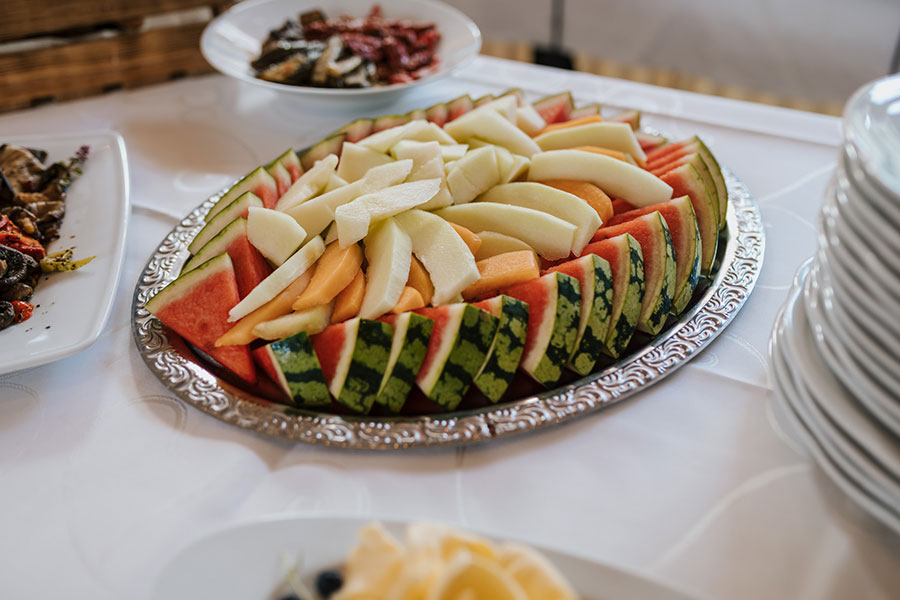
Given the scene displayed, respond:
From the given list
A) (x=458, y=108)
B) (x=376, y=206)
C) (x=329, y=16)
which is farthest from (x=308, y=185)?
(x=329, y=16)

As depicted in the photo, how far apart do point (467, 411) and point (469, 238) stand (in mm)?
359

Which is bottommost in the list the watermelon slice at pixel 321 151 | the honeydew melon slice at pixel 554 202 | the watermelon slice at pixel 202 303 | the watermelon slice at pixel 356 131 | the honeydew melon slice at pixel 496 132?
the watermelon slice at pixel 202 303

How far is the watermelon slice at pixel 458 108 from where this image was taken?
6.18 ft

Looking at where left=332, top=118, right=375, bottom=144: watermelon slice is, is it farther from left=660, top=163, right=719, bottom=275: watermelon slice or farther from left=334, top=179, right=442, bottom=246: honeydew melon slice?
left=660, top=163, right=719, bottom=275: watermelon slice

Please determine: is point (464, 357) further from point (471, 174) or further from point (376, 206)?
point (471, 174)

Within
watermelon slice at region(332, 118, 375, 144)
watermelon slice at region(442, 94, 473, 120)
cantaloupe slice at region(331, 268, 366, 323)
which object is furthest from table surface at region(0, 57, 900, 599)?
watermelon slice at region(442, 94, 473, 120)

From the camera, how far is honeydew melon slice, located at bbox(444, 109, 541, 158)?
1.65 meters

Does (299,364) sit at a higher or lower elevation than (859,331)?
lower

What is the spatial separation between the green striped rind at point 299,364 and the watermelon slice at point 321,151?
2.16 feet

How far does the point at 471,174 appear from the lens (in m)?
1.52

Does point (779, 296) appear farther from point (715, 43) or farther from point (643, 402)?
point (715, 43)

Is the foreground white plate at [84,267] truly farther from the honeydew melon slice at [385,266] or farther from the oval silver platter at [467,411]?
the honeydew melon slice at [385,266]

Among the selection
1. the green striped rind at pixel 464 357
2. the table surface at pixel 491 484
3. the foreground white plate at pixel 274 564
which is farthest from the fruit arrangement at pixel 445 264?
the foreground white plate at pixel 274 564

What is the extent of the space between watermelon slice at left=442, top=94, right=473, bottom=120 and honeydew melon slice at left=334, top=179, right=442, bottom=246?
482 mm
